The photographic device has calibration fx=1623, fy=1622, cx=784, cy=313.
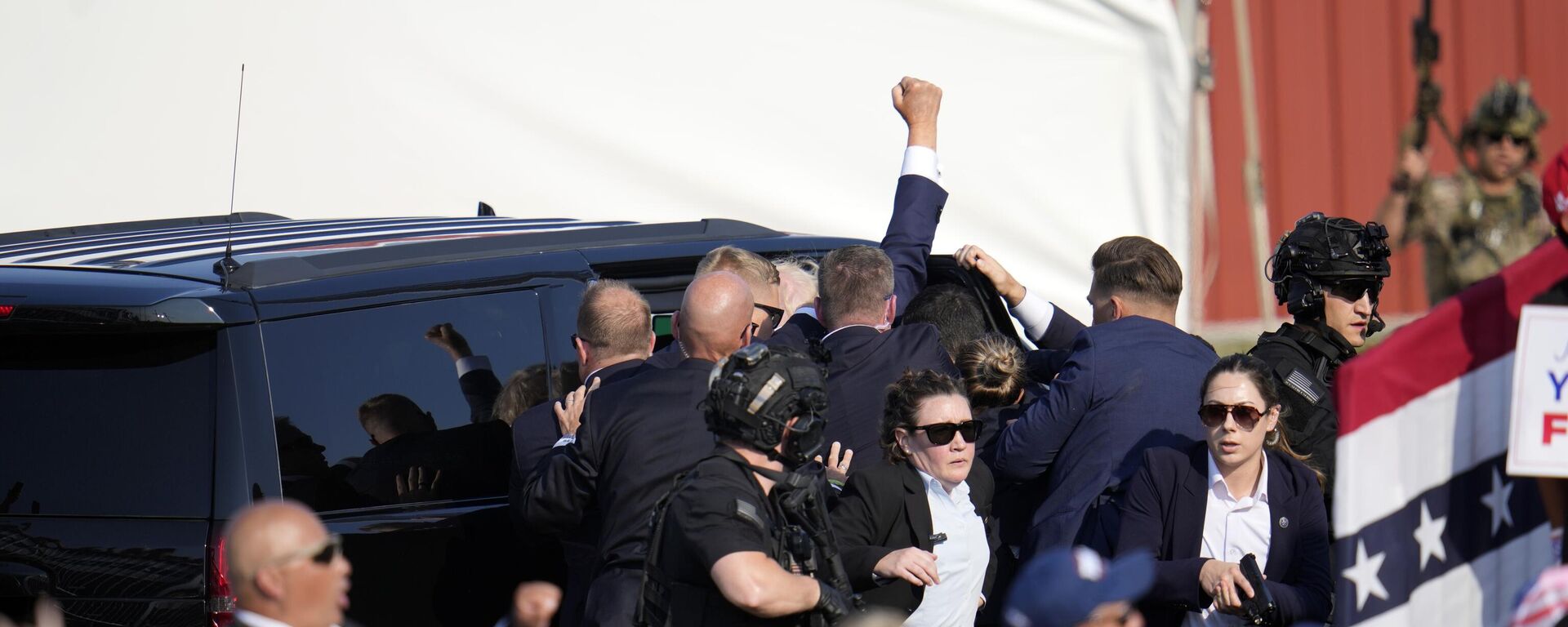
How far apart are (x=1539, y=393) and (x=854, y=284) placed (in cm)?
226

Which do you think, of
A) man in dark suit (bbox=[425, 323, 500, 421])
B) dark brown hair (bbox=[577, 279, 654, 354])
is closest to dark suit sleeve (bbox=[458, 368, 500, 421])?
man in dark suit (bbox=[425, 323, 500, 421])

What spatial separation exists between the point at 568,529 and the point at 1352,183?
739 centimetres

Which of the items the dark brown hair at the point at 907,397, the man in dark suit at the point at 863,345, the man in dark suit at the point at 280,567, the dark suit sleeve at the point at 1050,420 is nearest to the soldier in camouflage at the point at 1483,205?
the dark suit sleeve at the point at 1050,420

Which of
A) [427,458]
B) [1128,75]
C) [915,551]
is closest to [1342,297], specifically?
[915,551]

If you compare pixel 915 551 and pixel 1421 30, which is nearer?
pixel 915 551

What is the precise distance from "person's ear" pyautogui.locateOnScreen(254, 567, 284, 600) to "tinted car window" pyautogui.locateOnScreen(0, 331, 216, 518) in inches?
42.9

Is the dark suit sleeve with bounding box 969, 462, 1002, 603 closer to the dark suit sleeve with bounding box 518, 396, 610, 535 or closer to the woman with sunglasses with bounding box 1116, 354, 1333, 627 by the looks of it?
the woman with sunglasses with bounding box 1116, 354, 1333, 627

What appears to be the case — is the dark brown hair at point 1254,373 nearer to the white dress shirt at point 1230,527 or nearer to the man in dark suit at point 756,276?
the white dress shirt at point 1230,527

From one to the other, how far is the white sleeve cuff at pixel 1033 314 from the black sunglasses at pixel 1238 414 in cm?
130

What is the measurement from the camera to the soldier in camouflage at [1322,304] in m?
4.49

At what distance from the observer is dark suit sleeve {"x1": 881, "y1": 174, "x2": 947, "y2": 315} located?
5.17 m

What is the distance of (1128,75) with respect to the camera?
644 centimetres

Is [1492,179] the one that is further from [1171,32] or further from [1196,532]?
[1196,532]

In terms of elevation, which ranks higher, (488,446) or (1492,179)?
(1492,179)
